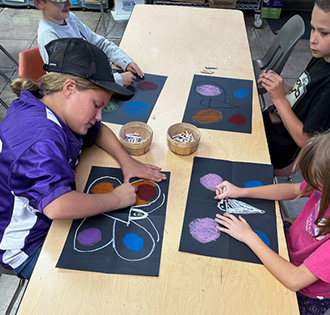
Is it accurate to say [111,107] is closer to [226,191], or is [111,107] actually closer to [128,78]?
[128,78]

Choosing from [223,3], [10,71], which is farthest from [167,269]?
[223,3]

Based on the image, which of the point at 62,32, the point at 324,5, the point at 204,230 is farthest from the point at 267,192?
the point at 62,32

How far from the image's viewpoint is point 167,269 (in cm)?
94

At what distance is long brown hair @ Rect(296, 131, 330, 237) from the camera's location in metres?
0.95

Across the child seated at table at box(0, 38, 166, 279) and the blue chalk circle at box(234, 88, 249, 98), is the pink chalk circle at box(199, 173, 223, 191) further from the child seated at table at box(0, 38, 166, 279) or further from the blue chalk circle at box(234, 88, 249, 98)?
the blue chalk circle at box(234, 88, 249, 98)

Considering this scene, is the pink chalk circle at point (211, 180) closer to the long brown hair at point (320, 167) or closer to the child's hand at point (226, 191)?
the child's hand at point (226, 191)

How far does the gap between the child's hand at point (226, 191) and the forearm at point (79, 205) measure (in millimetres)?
369

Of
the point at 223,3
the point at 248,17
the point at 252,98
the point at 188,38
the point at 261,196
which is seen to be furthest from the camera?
the point at 248,17

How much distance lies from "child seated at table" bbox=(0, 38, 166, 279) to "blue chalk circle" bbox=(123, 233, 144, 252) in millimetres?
117

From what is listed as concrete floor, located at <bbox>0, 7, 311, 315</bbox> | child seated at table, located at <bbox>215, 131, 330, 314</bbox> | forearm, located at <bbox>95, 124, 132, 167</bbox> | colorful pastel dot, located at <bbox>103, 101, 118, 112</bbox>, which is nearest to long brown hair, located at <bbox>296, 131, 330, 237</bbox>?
child seated at table, located at <bbox>215, 131, 330, 314</bbox>

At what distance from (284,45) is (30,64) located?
62.7 inches

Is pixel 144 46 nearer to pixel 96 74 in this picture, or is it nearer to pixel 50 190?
pixel 96 74

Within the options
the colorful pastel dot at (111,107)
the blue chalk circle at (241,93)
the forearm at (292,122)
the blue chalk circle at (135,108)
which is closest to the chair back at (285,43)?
the blue chalk circle at (241,93)

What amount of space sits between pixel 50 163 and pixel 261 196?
732 mm
